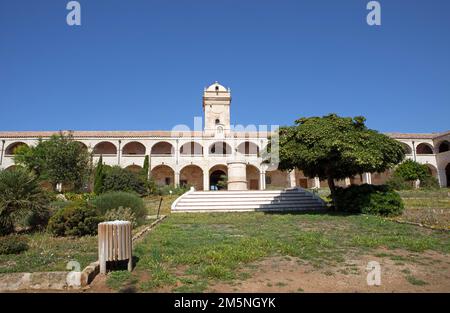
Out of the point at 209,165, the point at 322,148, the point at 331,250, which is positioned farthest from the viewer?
the point at 209,165

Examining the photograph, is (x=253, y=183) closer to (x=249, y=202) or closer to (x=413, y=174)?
(x=413, y=174)

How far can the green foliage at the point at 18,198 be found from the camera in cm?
976

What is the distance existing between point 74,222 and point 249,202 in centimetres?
923

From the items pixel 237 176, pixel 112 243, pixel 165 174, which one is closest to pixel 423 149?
pixel 237 176

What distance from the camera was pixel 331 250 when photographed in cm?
642

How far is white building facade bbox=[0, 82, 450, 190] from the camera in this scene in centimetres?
3328

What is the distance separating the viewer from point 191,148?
35750 millimetres

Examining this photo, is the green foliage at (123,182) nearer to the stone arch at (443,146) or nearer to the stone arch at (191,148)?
the stone arch at (191,148)

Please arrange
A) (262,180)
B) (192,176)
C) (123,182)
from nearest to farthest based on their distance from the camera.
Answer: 1. (123,182)
2. (262,180)
3. (192,176)

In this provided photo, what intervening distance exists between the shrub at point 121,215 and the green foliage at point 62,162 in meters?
16.3

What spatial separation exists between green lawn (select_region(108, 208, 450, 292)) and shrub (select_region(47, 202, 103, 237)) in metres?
1.92
